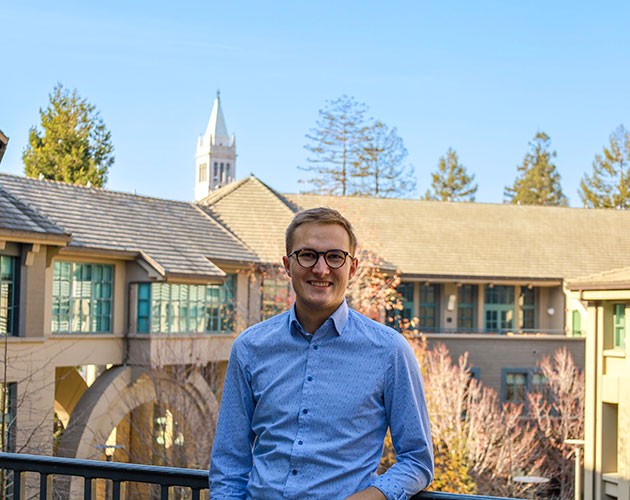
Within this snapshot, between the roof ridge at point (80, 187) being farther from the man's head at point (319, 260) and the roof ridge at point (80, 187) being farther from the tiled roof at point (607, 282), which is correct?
the man's head at point (319, 260)

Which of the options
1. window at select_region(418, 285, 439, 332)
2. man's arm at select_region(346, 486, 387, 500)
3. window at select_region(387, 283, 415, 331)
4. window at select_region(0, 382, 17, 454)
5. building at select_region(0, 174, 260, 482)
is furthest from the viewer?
window at select_region(418, 285, 439, 332)

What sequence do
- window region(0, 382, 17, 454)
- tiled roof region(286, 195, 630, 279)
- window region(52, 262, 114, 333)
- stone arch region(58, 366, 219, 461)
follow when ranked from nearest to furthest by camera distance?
1. window region(0, 382, 17, 454)
2. window region(52, 262, 114, 333)
3. stone arch region(58, 366, 219, 461)
4. tiled roof region(286, 195, 630, 279)

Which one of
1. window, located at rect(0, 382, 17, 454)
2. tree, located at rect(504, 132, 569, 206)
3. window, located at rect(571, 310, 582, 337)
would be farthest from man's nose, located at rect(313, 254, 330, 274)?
tree, located at rect(504, 132, 569, 206)

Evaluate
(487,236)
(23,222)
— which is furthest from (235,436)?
(487,236)

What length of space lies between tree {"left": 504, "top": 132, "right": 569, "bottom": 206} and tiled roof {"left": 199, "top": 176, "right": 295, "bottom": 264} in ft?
124

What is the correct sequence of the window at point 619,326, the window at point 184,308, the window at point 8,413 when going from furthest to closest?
the window at point 184,308 → the window at point 619,326 → the window at point 8,413

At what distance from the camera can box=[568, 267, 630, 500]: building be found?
22.8 meters

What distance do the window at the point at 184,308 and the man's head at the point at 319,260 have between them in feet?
66.5

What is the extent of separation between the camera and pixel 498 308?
37188 millimetres

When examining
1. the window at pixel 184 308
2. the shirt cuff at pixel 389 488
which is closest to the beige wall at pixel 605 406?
the window at pixel 184 308

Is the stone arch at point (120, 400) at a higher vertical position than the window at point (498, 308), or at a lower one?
lower

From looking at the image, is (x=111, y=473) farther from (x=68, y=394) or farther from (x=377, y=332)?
(x=68, y=394)

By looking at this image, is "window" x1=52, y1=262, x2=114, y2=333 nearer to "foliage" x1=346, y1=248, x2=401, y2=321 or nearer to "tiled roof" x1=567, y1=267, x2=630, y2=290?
"foliage" x1=346, y1=248, x2=401, y2=321

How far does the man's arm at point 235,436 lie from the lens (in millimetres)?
3957
